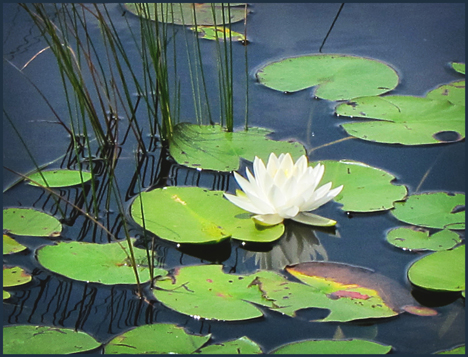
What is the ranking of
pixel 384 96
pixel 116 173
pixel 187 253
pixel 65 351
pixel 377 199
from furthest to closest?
pixel 384 96
pixel 116 173
pixel 377 199
pixel 187 253
pixel 65 351

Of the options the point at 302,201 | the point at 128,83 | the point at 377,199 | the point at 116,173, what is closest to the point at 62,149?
the point at 116,173

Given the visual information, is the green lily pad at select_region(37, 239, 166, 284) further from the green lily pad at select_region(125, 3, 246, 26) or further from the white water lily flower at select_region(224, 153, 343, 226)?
the green lily pad at select_region(125, 3, 246, 26)

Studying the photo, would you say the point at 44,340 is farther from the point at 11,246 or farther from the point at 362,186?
the point at 362,186

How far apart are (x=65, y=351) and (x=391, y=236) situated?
1.35m

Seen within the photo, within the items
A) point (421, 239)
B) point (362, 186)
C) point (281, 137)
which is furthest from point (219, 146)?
point (421, 239)

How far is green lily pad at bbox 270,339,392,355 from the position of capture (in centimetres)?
185

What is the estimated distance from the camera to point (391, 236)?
2.41 metres

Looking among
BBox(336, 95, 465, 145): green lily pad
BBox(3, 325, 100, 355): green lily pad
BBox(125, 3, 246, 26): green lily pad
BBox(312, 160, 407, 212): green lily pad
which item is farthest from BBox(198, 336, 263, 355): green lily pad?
BBox(125, 3, 246, 26): green lily pad

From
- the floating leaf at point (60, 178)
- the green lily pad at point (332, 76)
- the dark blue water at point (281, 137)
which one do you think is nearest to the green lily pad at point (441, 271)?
the dark blue water at point (281, 137)

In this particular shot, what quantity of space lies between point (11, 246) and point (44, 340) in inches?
23.5

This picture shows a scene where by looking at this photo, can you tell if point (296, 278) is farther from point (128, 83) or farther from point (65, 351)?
point (128, 83)

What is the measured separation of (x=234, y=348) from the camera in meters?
1.88

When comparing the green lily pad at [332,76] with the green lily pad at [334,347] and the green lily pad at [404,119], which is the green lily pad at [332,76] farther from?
the green lily pad at [334,347]

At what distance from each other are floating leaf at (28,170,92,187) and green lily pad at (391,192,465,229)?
1.48 metres
